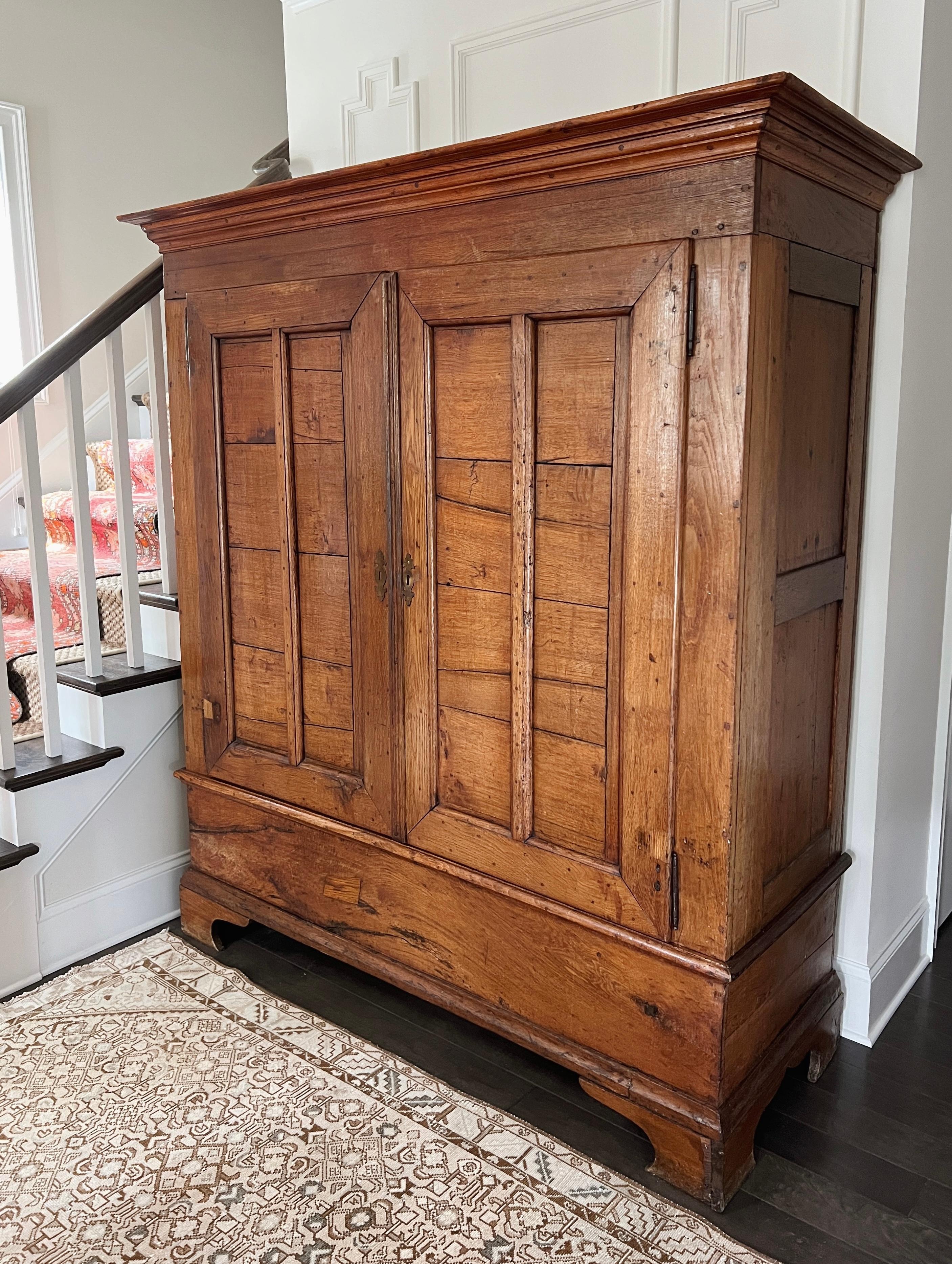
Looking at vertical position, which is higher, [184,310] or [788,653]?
[184,310]

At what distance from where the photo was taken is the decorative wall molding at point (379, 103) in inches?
92.4

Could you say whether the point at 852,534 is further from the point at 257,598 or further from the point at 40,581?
the point at 40,581

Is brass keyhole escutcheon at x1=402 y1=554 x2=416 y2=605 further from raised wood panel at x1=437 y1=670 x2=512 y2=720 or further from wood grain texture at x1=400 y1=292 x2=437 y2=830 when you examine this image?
raised wood panel at x1=437 y1=670 x2=512 y2=720

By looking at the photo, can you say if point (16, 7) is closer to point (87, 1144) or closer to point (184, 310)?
point (184, 310)

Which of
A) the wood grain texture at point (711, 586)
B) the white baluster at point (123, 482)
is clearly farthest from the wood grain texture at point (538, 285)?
the white baluster at point (123, 482)

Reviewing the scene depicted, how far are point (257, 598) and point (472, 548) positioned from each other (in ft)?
2.15

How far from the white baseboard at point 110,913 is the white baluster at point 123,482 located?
63 centimetres

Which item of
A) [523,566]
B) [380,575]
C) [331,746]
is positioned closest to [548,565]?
[523,566]

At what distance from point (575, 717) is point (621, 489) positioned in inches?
15.8

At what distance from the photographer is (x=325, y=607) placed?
2094mm

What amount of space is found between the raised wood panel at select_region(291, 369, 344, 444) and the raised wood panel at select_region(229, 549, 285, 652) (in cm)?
29

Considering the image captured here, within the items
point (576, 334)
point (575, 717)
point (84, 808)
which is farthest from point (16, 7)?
point (575, 717)

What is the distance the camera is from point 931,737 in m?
2.24

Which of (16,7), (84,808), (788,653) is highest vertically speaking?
(16,7)
